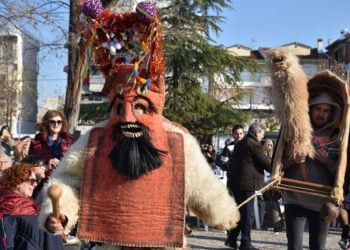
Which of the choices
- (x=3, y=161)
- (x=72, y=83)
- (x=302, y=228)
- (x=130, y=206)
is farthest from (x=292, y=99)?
(x=72, y=83)

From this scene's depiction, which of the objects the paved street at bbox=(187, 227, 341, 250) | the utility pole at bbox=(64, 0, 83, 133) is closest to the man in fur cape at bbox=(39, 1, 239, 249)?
the paved street at bbox=(187, 227, 341, 250)

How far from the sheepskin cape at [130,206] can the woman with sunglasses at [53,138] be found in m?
2.45

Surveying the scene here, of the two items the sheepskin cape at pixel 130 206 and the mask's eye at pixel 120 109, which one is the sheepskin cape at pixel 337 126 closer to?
the sheepskin cape at pixel 130 206

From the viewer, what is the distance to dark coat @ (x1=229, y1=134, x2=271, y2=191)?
321 inches

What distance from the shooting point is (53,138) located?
6.28 metres

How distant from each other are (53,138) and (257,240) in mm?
4374

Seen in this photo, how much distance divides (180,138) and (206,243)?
5313 mm

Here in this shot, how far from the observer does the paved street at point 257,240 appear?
28.7 ft

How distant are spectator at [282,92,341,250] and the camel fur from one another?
0.38 ft

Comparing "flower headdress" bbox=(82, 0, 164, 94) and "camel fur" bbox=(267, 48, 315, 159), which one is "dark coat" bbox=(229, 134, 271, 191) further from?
"flower headdress" bbox=(82, 0, 164, 94)

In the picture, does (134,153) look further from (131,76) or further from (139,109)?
(131,76)

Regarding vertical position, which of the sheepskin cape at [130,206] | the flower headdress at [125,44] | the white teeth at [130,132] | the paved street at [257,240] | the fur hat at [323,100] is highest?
the flower headdress at [125,44]

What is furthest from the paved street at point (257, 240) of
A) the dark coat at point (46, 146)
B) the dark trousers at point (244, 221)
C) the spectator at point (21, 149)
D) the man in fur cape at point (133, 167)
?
the man in fur cape at point (133, 167)

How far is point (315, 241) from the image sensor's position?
184 inches
